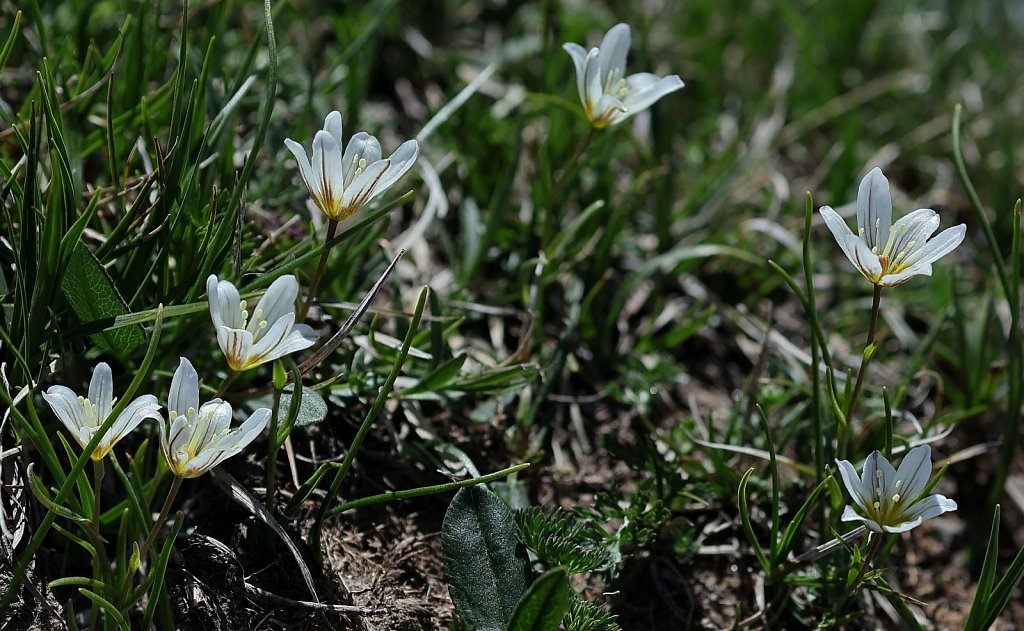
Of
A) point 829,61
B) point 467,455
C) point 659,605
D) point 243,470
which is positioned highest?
point 829,61

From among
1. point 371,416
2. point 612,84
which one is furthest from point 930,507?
point 612,84

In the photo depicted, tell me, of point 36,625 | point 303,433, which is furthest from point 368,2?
point 36,625

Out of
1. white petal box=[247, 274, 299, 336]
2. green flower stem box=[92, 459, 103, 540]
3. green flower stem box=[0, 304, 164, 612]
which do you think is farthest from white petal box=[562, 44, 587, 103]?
green flower stem box=[92, 459, 103, 540]

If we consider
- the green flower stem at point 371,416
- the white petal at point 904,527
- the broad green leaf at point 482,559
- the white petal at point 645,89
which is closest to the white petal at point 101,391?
the green flower stem at point 371,416

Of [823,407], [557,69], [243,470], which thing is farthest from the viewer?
[557,69]

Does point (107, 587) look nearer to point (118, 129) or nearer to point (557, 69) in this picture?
point (118, 129)

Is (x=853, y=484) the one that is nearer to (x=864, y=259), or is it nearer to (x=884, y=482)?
(x=884, y=482)
